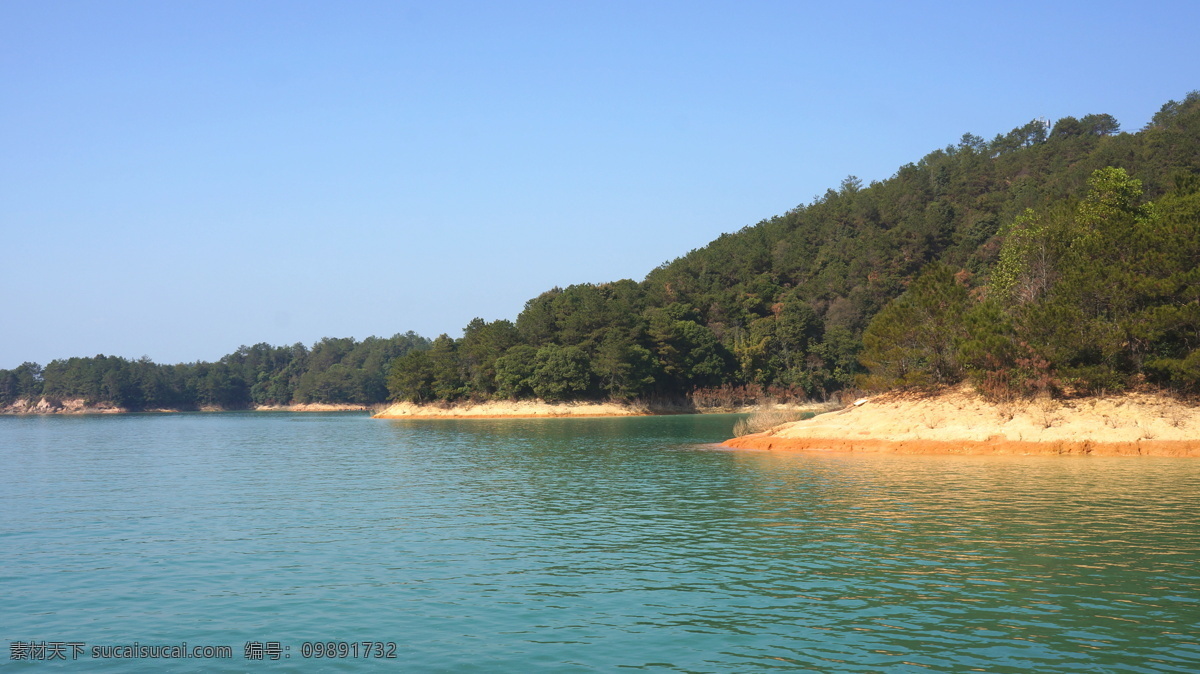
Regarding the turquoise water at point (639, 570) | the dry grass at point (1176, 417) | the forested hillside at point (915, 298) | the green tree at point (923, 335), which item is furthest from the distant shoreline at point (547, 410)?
the turquoise water at point (639, 570)

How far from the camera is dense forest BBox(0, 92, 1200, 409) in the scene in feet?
150

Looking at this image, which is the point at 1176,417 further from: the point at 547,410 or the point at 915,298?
the point at 547,410

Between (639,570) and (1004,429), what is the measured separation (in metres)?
32.9

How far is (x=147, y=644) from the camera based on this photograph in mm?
13547

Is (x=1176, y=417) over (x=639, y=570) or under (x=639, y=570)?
over

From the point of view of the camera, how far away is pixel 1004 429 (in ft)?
145

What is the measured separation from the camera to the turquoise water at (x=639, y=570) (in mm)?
12836

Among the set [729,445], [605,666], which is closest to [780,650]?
[605,666]

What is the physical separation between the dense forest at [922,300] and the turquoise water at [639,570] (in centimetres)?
1156

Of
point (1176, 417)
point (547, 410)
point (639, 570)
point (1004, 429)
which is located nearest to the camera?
point (639, 570)

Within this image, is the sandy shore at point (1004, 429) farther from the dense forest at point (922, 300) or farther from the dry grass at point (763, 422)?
the dry grass at point (763, 422)

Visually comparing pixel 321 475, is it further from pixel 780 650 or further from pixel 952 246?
pixel 952 246

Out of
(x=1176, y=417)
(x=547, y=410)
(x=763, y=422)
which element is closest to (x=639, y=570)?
(x=1176, y=417)

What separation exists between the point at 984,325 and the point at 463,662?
44.4m
